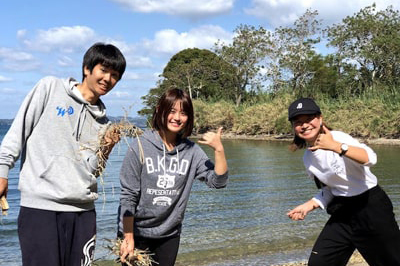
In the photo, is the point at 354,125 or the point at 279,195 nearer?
the point at 279,195

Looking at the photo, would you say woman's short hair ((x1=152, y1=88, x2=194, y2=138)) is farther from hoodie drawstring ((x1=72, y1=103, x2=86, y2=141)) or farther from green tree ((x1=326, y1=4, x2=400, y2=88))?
green tree ((x1=326, y1=4, x2=400, y2=88))

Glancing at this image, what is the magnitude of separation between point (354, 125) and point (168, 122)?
104ft

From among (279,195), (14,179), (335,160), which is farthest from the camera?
(14,179)

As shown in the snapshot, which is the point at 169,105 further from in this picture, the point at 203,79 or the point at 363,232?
the point at 203,79

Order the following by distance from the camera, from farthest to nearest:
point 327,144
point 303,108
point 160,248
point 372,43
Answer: point 372,43, point 303,108, point 160,248, point 327,144

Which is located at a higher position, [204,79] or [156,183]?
[204,79]

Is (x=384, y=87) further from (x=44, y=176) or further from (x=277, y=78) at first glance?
(x=44, y=176)

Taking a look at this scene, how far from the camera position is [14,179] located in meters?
17.4

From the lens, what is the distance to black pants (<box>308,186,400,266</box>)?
12.0ft

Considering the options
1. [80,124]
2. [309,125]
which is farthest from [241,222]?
[80,124]

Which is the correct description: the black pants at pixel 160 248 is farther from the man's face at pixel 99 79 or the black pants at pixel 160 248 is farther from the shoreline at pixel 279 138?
the shoreline at pixel 279 138

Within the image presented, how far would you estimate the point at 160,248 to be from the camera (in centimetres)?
338

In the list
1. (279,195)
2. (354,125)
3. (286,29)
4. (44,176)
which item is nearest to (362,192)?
(44,176)

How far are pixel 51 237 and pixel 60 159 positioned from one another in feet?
1.58
